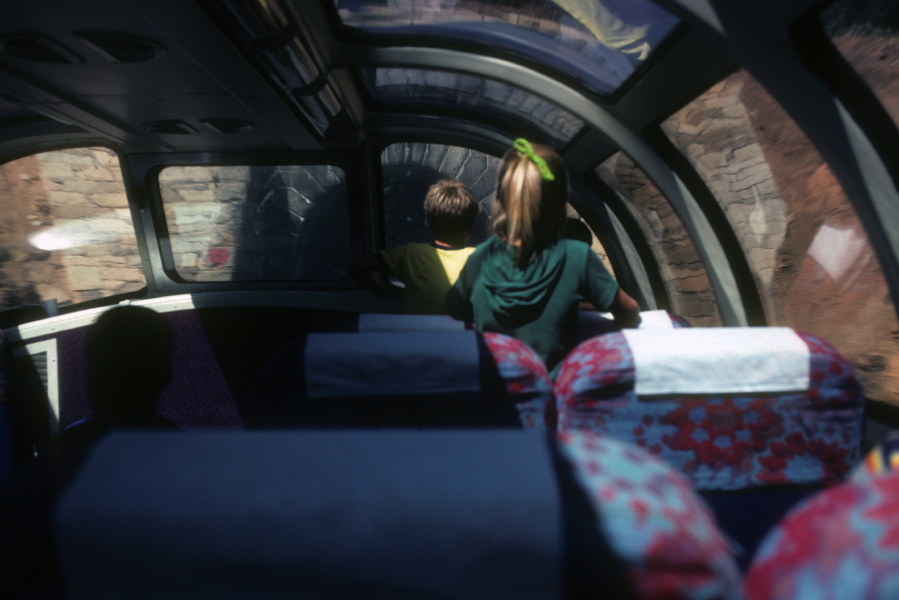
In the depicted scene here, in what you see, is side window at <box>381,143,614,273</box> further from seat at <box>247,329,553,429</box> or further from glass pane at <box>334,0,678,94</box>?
seat at <box>247,329,553,429</box>

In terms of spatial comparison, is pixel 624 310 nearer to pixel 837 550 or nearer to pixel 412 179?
pixel 837 550

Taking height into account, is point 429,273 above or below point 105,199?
below

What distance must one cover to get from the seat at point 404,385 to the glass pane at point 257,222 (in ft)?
9.74

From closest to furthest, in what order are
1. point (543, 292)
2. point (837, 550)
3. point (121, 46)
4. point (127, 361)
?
point (837, 550) < point (543, 292) < point (121, 46) < point (127, 361)

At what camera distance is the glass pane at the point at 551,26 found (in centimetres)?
197

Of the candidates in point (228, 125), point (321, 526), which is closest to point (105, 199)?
point (228, 125)

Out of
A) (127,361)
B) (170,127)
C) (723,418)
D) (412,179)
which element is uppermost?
(170,127)

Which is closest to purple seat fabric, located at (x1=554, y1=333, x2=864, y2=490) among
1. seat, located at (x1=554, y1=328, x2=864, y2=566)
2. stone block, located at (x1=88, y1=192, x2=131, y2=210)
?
seat, located at (x1=554, y1=328, x2=864, y2=566)

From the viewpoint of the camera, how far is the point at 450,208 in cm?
260

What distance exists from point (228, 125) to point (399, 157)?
1495mm

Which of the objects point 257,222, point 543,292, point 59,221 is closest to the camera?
point 543,292

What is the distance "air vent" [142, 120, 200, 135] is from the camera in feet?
9.90

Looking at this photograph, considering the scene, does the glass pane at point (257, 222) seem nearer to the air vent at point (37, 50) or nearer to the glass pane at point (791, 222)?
the air vent at point (37, 50)

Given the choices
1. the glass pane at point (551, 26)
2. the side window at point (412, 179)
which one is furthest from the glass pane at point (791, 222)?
the side window at point (412, 179)
